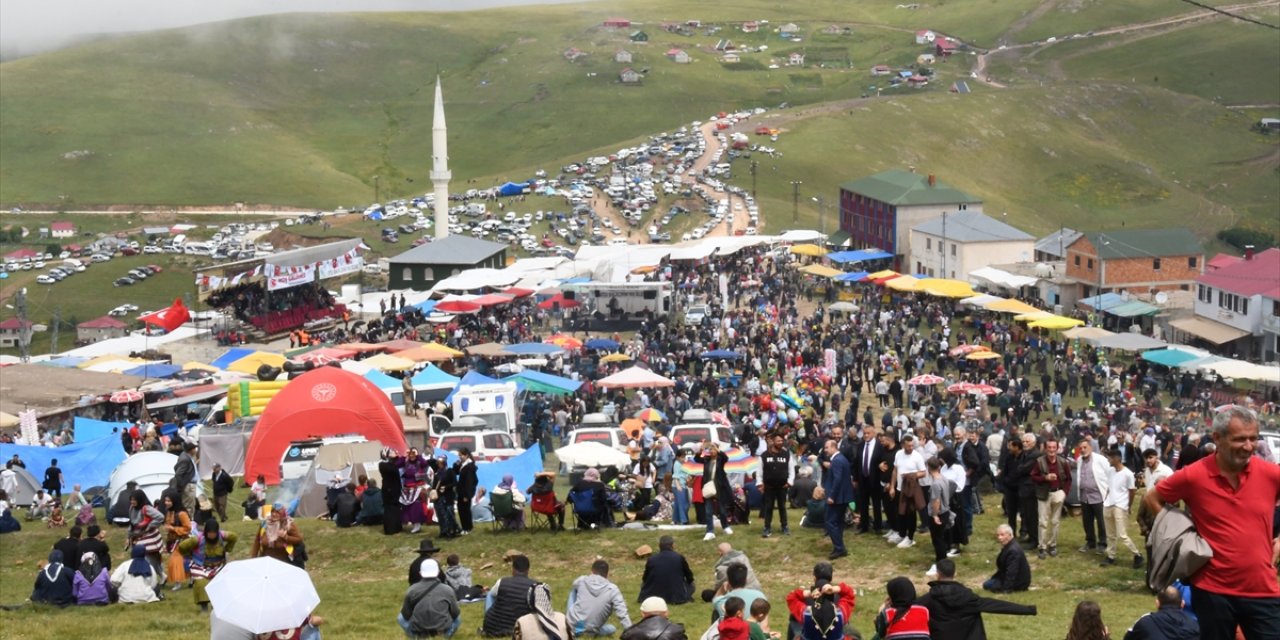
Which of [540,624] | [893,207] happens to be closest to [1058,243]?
[893,207]

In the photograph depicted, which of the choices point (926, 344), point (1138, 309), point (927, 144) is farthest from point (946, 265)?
point (927, 144)

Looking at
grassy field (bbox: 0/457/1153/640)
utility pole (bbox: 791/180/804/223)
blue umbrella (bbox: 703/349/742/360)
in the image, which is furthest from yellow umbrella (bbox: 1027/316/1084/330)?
utility pole (bbox: 791/180/804/223)

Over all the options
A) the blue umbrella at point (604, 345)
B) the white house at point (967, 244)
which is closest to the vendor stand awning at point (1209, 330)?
the white house at point (967, 244)

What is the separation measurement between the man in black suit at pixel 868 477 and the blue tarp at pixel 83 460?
51.8ft

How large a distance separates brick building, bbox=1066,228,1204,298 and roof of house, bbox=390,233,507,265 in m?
29.9

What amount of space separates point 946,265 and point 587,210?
3557cm

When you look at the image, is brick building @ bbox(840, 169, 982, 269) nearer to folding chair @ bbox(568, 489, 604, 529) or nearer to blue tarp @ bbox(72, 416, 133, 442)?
blue tarp @ bbox(72, 416, 133, 442)

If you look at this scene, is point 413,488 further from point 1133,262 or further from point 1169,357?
point 1133,262

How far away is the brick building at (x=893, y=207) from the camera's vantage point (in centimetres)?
10100

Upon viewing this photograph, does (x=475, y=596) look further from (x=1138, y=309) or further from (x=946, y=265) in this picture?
(x=946, y=265)

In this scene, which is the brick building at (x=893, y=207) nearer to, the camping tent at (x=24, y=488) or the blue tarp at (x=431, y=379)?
the blue tarp at (x=431, y=379)

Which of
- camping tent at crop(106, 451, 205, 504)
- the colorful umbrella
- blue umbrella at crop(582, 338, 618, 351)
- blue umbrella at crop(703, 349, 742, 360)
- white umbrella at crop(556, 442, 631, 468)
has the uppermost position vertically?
blue umbrella at crop(582, 338, 618, 351)

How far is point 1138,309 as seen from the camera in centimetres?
7038

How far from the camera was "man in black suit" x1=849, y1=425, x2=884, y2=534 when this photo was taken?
64.1ft
